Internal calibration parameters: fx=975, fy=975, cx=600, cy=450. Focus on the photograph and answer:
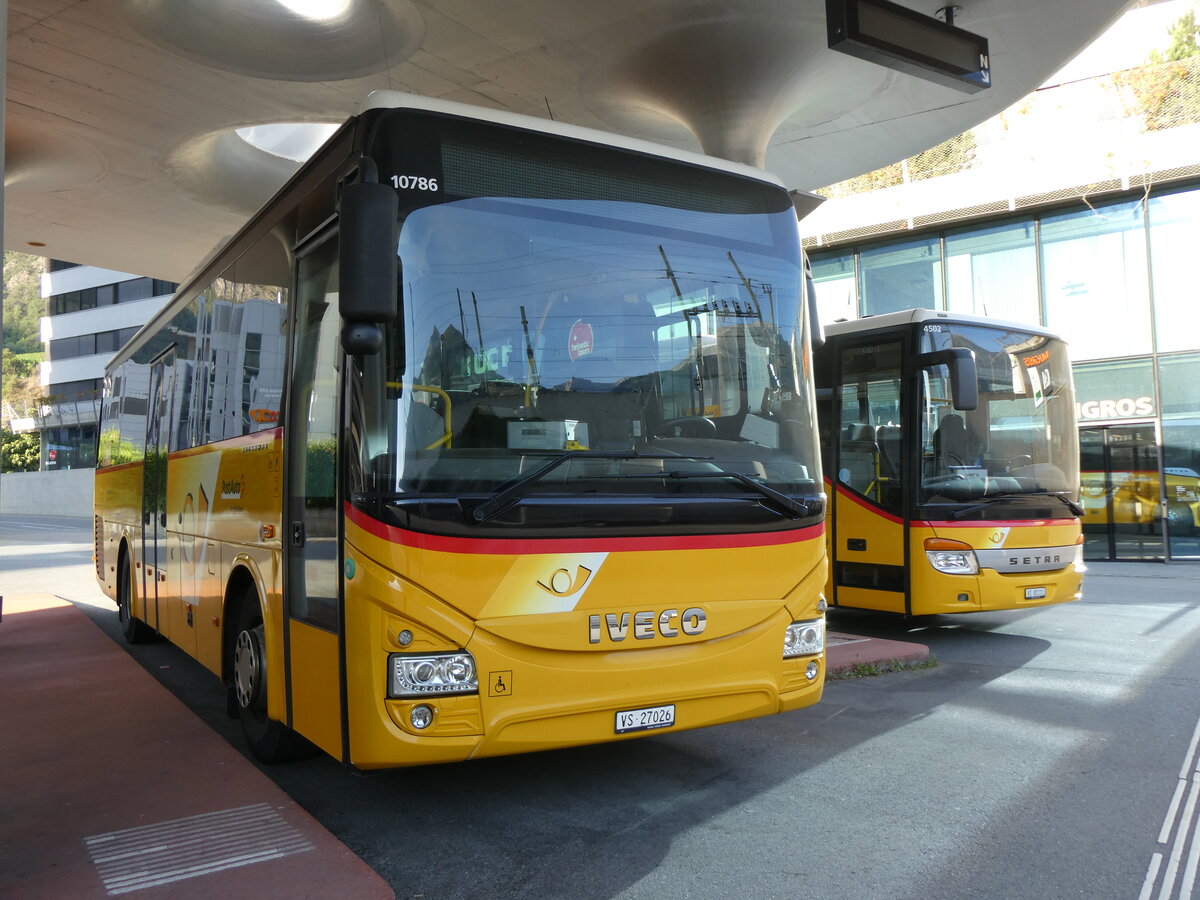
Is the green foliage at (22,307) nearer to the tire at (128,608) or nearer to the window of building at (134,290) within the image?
the window of building at (134,290)

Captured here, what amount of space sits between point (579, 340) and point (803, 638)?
195cm

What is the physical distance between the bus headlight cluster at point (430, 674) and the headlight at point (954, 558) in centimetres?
608

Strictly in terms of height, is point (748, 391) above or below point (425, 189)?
below

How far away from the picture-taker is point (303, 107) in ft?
40.4

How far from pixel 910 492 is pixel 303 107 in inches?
345

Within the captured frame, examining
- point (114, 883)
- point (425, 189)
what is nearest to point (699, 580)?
point (425, 189)

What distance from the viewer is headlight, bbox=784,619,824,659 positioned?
4.95 m

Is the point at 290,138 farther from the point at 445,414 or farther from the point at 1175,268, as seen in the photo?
the point at 1175,268

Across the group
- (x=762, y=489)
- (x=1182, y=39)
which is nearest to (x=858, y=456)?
(x=762, y=489)

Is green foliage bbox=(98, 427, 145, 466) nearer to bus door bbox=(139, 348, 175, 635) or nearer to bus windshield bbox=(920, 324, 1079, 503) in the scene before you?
bus door bbox=(139, 348, 175, 635)

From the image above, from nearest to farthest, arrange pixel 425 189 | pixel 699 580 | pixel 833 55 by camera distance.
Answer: pixel 425 189 → pixel 699 580 → pixel 833 55

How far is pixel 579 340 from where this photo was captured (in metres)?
4.42

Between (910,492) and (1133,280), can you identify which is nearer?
(910,492)

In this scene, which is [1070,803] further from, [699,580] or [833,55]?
[833,55]
